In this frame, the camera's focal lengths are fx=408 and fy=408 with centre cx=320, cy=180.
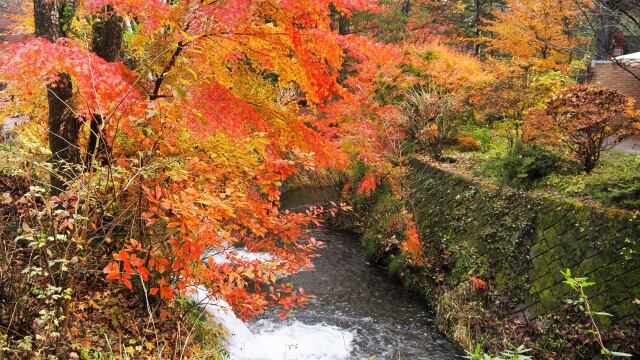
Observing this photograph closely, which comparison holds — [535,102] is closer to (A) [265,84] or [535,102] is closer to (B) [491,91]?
(B) [491,91]

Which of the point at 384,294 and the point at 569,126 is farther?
the point at 384,294

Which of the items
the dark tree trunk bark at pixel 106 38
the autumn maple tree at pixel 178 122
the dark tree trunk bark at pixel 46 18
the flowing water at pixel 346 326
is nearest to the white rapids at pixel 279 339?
the flowing water at pixel 346 326

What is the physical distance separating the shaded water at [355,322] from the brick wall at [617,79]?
1112cm

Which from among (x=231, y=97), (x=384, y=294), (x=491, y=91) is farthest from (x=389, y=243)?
(x=231, y=97)

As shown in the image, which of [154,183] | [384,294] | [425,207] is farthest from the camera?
[425,207]

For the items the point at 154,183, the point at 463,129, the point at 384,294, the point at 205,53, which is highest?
the point at 205,53

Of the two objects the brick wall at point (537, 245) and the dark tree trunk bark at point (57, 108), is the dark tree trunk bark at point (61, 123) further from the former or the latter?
the brick wall at point (537, 245)

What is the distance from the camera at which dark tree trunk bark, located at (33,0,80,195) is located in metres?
5.05

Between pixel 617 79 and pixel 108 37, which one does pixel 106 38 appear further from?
pixel 617 79

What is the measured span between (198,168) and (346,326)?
4897 mm

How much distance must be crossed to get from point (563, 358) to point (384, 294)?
398 centimetres

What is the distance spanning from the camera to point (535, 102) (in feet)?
32.1

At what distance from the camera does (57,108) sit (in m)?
5.38

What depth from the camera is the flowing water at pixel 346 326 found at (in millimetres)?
6758
